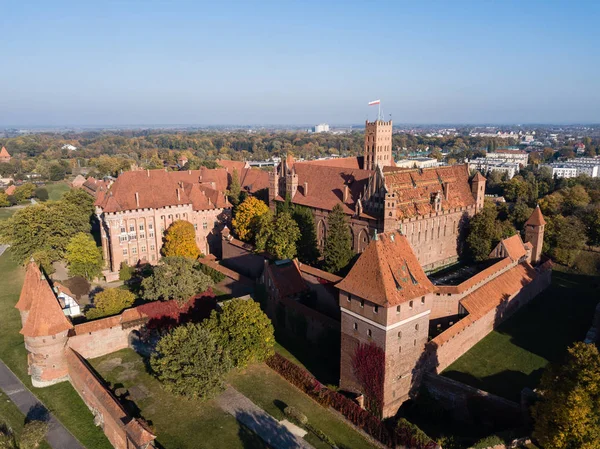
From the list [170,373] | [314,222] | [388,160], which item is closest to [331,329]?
[170,373]

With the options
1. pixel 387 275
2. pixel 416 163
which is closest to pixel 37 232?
pixel 387 275

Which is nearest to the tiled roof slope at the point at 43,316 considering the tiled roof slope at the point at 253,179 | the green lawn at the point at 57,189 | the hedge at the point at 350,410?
the hedge at the point at 350,410

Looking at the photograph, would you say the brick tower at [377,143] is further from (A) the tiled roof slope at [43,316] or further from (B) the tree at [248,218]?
(A) the tiled roof slope at [43,316]

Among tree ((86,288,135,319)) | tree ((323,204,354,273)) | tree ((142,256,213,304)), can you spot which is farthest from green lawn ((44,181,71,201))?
tree ((323,204,354,273))

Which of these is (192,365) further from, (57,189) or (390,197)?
(57,189)

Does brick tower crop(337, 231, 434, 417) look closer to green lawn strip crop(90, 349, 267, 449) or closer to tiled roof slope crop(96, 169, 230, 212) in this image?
green lawn strip crop(90, 349, 267, 449)

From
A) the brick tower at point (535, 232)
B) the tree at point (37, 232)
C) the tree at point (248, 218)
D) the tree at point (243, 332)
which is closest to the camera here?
the tree at point (243, 332)
